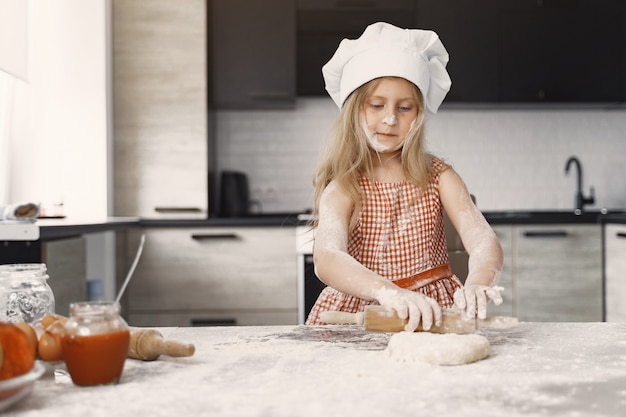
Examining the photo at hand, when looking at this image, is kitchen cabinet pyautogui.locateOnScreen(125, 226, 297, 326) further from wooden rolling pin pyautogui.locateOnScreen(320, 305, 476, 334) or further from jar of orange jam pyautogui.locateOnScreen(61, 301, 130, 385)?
jar of orange jam pyautogui.locateOnScreen(61, 301, 130, 385)

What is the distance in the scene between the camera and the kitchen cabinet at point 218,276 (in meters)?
3.11

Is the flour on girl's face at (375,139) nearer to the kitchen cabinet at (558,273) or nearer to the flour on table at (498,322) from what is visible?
the flour on table at (498,322)

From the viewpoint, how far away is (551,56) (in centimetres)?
338

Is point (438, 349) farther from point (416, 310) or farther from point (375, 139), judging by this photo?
point (375, 139)

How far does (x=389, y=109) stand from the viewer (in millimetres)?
1547

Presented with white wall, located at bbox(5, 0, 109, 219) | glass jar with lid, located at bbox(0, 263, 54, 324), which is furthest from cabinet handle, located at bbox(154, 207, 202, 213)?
glass jar with lid, located at bbox(0, 263, 54, 324)

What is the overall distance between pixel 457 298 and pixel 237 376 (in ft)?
1.29

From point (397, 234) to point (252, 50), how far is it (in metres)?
1.91

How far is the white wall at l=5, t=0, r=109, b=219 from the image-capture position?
122 inches

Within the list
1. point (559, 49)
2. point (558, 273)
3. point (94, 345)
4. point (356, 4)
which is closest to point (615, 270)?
point (558, 273)

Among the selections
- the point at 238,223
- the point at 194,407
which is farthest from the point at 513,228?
the point at 194,407

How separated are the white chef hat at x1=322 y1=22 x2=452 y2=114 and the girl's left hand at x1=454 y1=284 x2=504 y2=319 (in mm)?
665

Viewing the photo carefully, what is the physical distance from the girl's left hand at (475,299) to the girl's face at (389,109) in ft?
1.99

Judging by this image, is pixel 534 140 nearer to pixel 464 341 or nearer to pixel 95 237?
pixel 95 237
